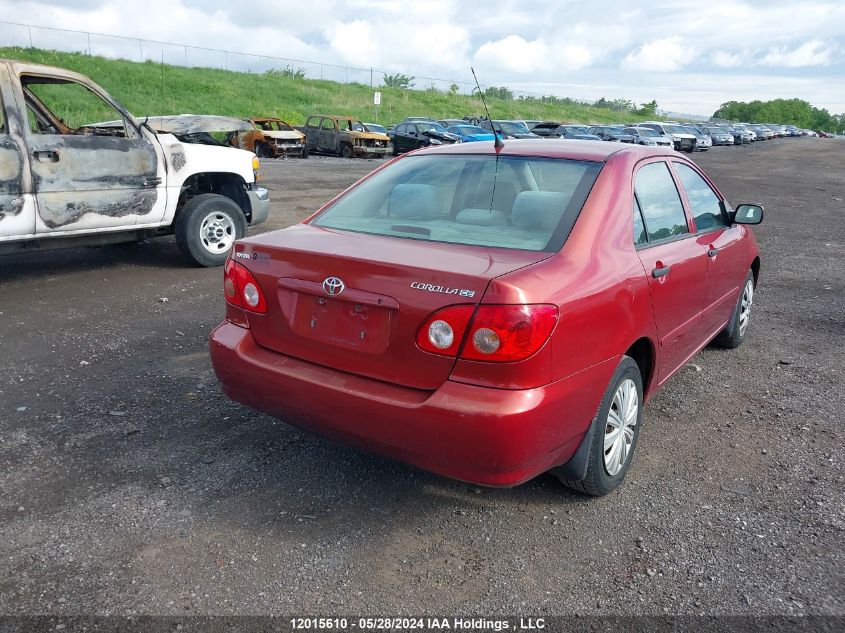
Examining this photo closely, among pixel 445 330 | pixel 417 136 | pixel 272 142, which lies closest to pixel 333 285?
pixel 445 330

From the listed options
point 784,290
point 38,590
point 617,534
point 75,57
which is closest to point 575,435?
point 617,534

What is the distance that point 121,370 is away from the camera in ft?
16.0

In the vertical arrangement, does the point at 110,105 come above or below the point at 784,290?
above

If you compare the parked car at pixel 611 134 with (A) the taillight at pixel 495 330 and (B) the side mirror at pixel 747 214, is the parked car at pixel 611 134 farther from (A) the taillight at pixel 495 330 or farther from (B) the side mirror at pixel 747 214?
(A) the taillight at pixel 495 330

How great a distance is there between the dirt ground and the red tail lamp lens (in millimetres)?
872

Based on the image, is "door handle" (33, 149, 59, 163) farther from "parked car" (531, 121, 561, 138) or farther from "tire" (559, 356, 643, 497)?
"parked car" (531, 121, 561, 138)

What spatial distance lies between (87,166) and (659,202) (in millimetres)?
5279

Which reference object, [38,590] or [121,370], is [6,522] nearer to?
[38,590]

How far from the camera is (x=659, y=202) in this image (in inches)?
155

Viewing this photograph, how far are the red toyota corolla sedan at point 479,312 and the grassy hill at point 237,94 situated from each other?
34.1m

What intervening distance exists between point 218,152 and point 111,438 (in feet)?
15.8

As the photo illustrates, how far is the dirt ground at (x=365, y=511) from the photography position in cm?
271

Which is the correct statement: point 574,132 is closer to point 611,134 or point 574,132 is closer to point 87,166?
point 611,134

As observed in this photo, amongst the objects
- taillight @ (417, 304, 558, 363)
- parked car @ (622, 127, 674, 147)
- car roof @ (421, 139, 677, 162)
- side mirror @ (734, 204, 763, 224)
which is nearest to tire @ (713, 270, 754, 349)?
side mirror @ (734, 204, 763, 224)
